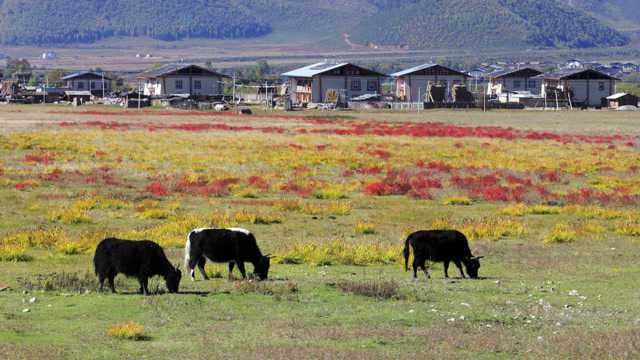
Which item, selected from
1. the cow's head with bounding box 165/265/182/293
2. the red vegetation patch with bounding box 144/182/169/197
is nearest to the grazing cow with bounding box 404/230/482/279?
the cow's head with bounding box 165/265/182/293

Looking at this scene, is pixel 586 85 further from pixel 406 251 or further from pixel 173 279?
pixel 173 279

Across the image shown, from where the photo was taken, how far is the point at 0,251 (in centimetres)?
2411

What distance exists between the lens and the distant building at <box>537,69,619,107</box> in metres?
152

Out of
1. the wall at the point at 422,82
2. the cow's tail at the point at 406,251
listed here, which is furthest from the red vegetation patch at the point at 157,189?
the wall at the point at 422,82

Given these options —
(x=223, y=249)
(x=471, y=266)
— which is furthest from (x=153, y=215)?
(x=471, y=266)

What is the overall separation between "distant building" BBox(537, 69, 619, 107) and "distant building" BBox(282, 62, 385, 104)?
23.2 metres

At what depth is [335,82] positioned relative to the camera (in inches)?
6078

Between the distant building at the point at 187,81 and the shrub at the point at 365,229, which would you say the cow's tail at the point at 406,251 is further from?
the distant building at the point at 187,81

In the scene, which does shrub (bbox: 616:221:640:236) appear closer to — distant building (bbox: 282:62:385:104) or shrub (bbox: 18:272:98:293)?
shrub (bbox: 18:272:98:293)

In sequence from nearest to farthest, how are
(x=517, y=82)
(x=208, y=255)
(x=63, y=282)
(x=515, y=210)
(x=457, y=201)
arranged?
(x=63, y=282) < (x=208, y=255) < (x=515, y=210) < (x=457, y=201) < (x=517, y=82)

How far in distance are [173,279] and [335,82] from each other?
447 ft

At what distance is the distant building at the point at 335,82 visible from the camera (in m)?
153

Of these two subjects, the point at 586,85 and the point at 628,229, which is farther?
the point at 586,85

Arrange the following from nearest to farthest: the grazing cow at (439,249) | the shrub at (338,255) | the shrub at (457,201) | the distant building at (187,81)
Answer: the grazing cow at (439,249), the shrub at (338,255), the shrub at (457,201), the distant building at (187,81)
